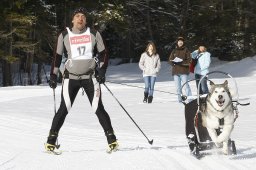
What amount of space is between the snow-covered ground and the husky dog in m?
0.30

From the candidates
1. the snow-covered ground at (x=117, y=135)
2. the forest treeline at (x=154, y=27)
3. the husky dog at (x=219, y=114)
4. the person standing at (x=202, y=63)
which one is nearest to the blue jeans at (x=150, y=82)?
the snow-covered ground at (x=117, y=135)

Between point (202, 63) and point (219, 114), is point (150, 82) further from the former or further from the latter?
point (219, 114)

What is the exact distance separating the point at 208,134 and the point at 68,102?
6.62 ft

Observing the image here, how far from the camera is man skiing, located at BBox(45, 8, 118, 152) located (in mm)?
7219

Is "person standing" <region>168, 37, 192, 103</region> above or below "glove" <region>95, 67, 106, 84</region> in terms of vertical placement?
below

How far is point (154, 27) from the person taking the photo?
127ft

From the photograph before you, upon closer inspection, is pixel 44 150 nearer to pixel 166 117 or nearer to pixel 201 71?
pixel 166 117

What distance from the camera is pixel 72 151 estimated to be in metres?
7.87

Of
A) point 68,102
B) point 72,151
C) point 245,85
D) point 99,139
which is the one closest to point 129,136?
point 99,139

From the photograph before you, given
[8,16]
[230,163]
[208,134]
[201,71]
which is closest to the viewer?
[230,163]

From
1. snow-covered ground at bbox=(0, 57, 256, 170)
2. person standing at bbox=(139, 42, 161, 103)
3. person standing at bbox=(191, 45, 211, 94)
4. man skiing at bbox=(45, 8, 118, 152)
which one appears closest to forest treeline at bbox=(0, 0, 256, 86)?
snow-covered ground at bbox=(0, 57, 256, 170)

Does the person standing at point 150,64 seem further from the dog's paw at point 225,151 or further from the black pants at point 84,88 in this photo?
the dog's paw at point 225,151

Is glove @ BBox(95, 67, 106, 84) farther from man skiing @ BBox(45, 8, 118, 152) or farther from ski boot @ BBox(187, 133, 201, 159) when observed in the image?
ski boot @ BBox(187, 133, 201, 159)

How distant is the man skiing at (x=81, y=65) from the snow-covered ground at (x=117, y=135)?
1.86 feet
